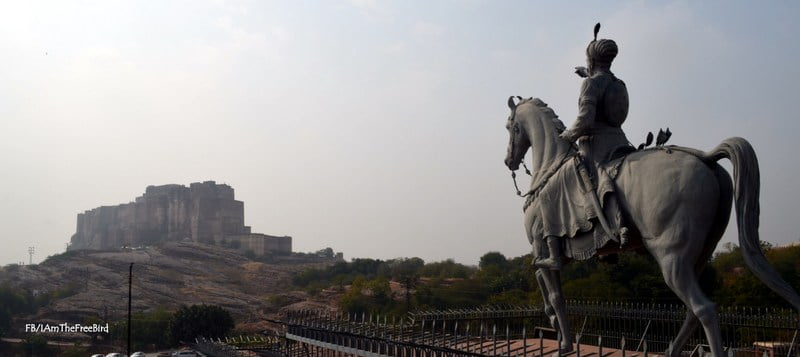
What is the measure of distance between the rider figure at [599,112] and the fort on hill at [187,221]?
118340 millimetres

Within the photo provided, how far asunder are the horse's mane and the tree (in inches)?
1562

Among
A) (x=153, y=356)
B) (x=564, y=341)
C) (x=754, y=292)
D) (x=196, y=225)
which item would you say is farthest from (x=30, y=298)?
(x=564, y=341)

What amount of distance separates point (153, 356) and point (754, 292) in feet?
104

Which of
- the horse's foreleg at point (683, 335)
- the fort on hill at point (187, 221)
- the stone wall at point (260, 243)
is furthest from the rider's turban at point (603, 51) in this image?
the fort on hill at point (187, 221)

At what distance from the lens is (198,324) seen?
4562 cm

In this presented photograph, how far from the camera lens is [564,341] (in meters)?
7.81

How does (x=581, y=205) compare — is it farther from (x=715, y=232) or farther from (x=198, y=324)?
(x=198, y=324)

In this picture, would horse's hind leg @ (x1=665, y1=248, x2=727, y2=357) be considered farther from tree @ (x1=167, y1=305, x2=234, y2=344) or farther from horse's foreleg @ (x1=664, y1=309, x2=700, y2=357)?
tree @ (x1=167, y1=305, x2=234, y2=344)

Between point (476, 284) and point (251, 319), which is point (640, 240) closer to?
point (476, 284)

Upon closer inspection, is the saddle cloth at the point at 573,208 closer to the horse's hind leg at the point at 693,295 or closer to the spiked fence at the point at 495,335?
the horse's hind leg at the point at 693,295

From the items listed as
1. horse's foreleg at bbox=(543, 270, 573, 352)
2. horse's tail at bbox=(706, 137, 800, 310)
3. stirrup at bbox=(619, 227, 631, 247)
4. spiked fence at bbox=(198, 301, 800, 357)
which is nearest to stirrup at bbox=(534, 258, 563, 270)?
horse's foreleg at bbox=(543, 270, 573, 352)

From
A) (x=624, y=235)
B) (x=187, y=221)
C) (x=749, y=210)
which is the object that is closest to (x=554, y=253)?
(x=624, y=235)

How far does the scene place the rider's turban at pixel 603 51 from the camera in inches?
294

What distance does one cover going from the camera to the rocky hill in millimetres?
73875
